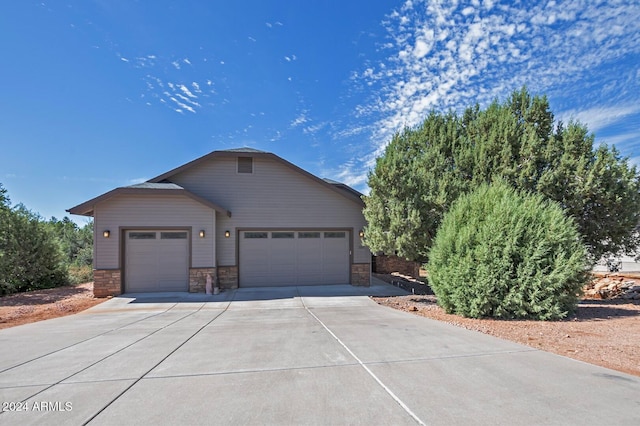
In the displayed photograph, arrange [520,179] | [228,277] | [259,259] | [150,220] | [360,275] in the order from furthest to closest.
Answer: [360,275] < [259,259] < [228,277] < [150,220] < [520,179]

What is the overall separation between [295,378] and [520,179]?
9875 millimetres

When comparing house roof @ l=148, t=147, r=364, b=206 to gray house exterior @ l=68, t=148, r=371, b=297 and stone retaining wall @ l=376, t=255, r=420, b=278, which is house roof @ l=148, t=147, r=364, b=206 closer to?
gray house exterior @ l=68, t=148, r=371, b=297

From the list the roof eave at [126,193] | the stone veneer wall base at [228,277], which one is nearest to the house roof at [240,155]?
the roof eave at [126,193]

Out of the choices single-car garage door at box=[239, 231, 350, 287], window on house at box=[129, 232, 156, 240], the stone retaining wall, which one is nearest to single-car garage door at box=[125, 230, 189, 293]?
A: window on house at box=[129, 232, 156, 240]

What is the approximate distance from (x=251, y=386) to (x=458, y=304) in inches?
224

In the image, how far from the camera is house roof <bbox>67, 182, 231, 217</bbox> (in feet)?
33.7

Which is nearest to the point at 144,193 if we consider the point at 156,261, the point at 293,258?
the point at 156,261

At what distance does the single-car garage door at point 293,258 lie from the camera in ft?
39.4

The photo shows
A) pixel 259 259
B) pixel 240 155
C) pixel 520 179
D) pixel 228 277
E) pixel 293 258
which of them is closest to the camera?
pixel 520 179

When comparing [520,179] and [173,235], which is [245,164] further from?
[520,179]

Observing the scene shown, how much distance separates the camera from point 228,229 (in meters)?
11.8

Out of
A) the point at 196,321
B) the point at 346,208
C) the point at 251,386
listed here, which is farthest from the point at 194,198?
the point at 251,386

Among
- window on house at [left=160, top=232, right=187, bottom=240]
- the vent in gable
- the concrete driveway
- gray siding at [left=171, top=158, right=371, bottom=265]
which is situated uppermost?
Result: the vent in gable

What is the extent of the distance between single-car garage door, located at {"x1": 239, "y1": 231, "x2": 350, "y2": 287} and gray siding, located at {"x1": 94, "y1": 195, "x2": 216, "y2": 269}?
146 cm
